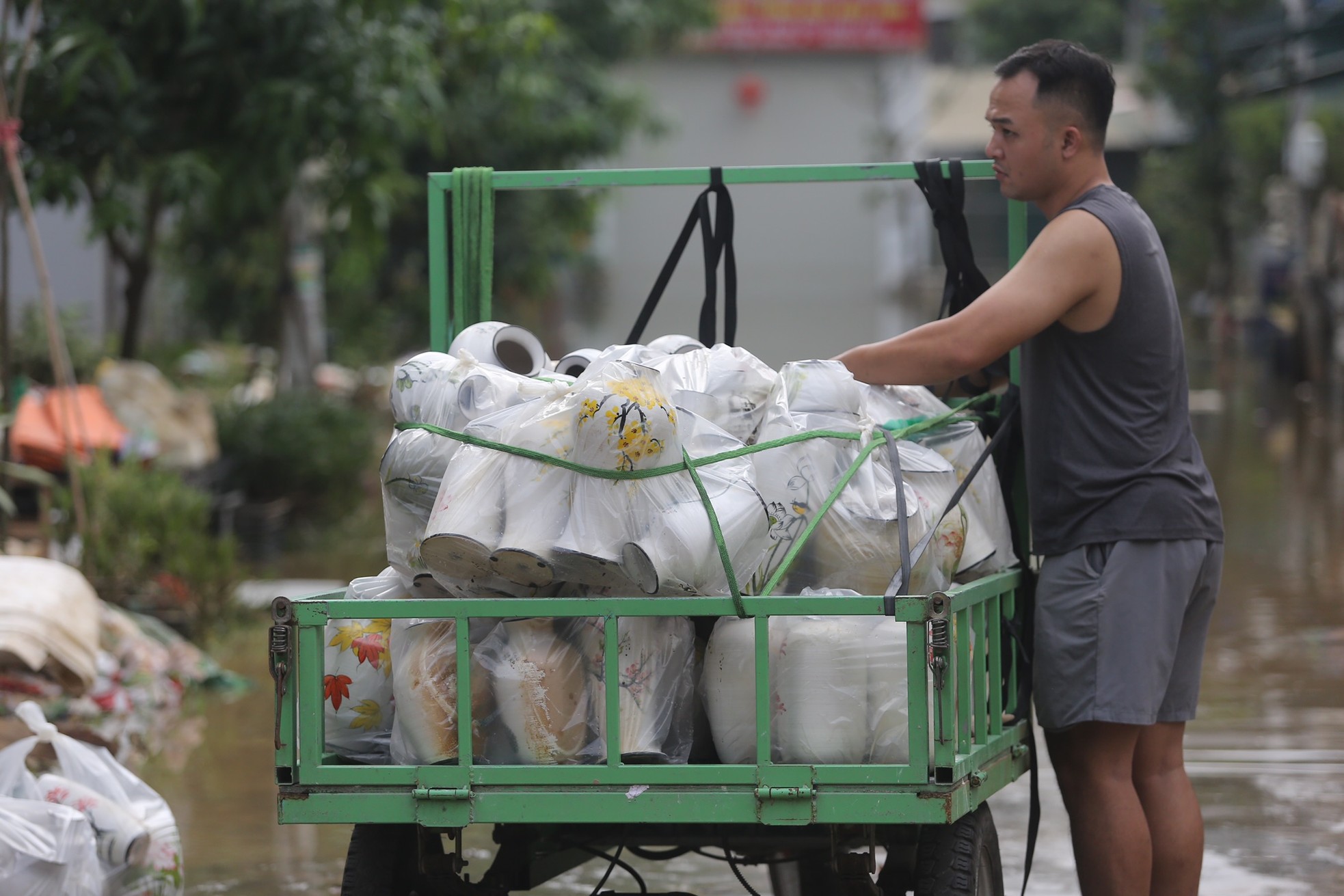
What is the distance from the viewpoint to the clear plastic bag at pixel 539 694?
2.94 metres

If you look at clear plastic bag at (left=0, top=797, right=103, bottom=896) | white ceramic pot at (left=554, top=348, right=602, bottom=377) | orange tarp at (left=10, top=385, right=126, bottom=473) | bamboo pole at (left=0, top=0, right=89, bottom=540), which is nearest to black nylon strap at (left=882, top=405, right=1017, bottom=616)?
white ceramic pot at (left=554, top=348, right=602, bottom=377)

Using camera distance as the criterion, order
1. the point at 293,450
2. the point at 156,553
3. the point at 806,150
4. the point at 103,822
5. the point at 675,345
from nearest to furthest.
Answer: the point at 675,345, the point at 103,822, the point at 156,553, the point at 293,450, the point at 806,150

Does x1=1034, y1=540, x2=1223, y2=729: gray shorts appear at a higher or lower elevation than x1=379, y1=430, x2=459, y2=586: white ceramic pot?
lower

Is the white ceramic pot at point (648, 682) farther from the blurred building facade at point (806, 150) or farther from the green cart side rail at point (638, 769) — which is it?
the blurred building facade at point (806, 150)

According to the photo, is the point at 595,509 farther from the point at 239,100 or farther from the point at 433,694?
the point at 239,100

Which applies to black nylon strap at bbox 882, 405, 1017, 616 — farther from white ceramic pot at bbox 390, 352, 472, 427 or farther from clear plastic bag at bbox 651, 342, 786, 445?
white ceramic pot at bbox 390, 352, 472, 427

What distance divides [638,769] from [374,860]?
0.66 meters

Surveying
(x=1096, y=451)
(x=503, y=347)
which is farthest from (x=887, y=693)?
(x=503, y=347)

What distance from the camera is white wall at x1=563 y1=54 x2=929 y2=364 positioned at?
4300 cm

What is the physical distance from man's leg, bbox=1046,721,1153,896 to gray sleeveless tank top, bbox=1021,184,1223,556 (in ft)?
1.26

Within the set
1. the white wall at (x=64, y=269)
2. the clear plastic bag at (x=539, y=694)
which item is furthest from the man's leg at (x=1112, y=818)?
the white wall at (x=64, y=269)

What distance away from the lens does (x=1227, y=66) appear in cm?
2738

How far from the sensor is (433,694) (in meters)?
2.97

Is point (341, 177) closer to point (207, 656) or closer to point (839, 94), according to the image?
point (207, 656)
